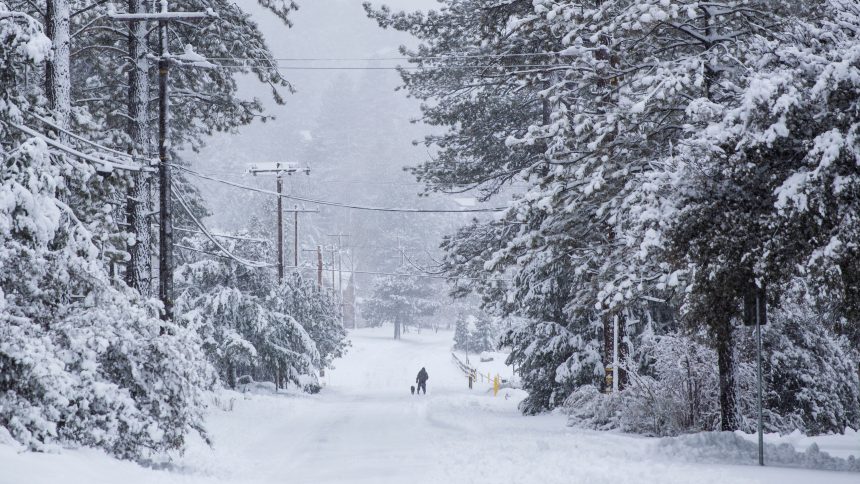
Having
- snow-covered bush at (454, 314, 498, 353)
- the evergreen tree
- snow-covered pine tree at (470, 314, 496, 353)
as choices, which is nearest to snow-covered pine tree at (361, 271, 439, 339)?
snow-covered bush at (454, 314, 498, 353)

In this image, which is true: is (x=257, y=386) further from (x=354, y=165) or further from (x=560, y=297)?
(x=354, y=165)

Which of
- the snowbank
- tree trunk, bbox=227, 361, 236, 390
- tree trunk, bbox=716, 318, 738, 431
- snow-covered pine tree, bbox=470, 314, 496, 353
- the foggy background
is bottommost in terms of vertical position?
snow-covered pine tree, bbox=470, 314, 496, 353

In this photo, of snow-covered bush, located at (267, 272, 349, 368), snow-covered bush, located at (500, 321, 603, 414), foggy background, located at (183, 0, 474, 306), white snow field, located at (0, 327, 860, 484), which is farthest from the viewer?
foggy background, located at (183, 0, 474, 306)

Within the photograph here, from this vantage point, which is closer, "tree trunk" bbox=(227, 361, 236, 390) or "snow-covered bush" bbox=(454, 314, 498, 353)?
"tree trunk" bbox=(227, 361, 236, 390)

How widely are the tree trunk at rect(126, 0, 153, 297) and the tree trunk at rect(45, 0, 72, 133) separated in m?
3.33

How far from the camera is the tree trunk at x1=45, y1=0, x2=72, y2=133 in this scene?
1452 cm

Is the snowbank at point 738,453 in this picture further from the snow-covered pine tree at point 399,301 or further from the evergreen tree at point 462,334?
the snow-covered pine tree at point 399,301

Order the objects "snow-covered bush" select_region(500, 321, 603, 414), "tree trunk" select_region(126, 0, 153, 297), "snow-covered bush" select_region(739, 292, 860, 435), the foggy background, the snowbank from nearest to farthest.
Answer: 1. the snowbank
2. "snow-covered bush" select_region(739, 292, 860, 435)
3. "tree trunk" select_region(126, 0, 153, 297)
4. "snow-covered bush" select_region(500, 321, 603, 414)
5. the foggy background

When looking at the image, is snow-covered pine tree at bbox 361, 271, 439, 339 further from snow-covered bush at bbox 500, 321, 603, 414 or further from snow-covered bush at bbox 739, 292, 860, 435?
snow-covered bush at bbox 739, 292, 860, 435

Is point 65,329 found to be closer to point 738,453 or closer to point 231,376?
point 738,453

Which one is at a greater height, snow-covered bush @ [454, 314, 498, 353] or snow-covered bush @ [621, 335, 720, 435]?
snow-covered bush @ [621, 335, 720, 435]

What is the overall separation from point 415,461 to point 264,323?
1921 cm

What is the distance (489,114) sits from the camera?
24.9 meters

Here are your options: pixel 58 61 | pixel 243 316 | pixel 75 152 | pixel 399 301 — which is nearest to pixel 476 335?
pixel 399 301
